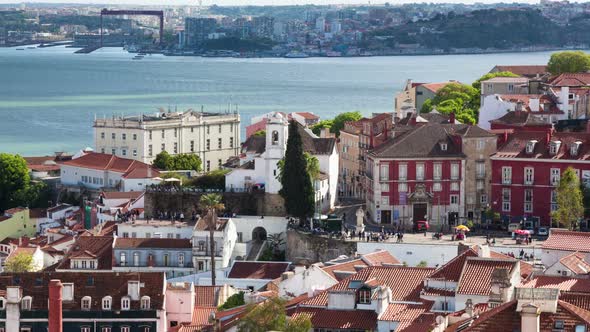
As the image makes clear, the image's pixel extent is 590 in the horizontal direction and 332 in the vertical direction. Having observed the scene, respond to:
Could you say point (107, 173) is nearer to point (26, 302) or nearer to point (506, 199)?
point (506, 199)

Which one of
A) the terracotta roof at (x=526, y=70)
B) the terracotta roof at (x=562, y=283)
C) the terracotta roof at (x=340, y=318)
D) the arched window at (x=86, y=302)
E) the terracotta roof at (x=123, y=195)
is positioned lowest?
the terracotta roof at (x=123, y=195)

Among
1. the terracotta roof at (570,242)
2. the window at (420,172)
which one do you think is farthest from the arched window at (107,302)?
the window at (420,172)

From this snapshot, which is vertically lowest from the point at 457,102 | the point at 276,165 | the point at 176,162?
the point at 176,162

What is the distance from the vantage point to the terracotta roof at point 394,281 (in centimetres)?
3134

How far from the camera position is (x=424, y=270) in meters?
33.5

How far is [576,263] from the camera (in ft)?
112

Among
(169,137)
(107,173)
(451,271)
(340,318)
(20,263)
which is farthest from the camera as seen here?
(169,137)

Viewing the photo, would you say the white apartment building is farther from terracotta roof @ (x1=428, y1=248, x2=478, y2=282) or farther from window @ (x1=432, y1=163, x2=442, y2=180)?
terracotta roof @ (x1=428, y1=248, x2=478, y2=282)

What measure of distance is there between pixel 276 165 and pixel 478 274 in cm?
2098

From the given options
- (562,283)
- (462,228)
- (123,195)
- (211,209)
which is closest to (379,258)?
(462,228)

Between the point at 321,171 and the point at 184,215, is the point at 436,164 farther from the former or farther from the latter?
the point at 184,215

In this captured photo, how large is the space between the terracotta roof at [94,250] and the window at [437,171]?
8922mm

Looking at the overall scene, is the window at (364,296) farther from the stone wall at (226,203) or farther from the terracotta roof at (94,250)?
the stone wall at (226,203)

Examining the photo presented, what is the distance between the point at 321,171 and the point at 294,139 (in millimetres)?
4372
